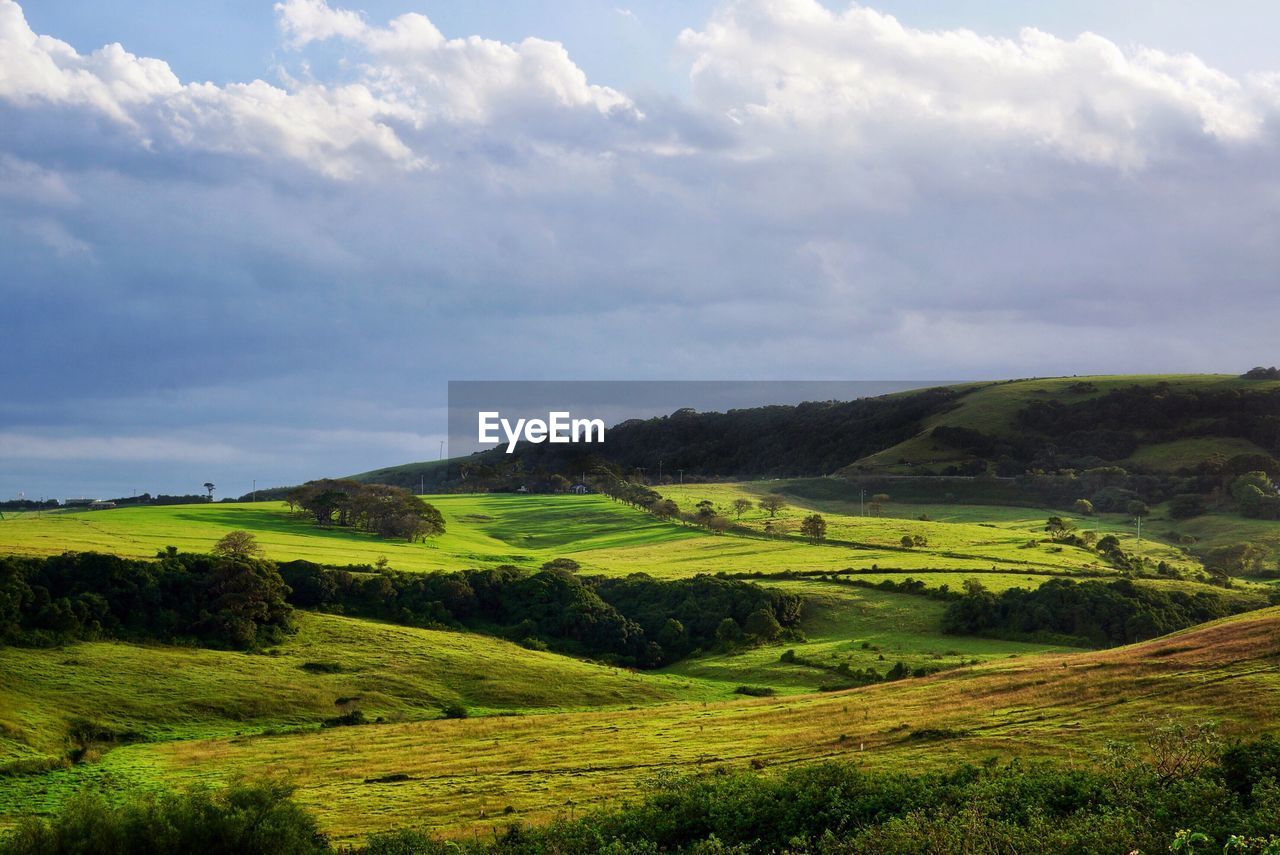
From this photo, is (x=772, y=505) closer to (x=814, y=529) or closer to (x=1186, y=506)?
(x=814, y=529)

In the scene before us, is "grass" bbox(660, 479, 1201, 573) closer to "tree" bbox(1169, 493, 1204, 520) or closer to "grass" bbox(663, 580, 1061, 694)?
"tree" bbox(1169, 493, 1204, 520)

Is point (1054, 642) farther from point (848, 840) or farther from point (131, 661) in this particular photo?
point (131, 661)

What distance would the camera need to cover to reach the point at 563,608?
99.2 m

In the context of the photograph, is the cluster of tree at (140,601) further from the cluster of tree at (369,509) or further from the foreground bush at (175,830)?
the cluster of tree at (369,509)

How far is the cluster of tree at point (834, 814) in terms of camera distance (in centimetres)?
2992

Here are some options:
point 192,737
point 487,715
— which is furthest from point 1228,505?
point 192,737

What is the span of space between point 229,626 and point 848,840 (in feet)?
195

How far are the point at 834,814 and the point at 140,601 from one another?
2412 inches

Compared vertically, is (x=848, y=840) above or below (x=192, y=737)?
above

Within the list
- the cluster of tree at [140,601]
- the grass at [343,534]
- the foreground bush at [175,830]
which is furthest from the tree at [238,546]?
the foreground bush at [175,830]

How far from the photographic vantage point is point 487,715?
68938mm

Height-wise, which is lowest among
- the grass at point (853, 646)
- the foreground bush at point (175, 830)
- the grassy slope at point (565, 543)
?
the grass at point (853, 646)

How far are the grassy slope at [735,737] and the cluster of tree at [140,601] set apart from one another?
61.8 feet

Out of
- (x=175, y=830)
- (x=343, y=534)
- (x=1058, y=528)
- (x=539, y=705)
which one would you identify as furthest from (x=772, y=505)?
(x=175, y=830)
